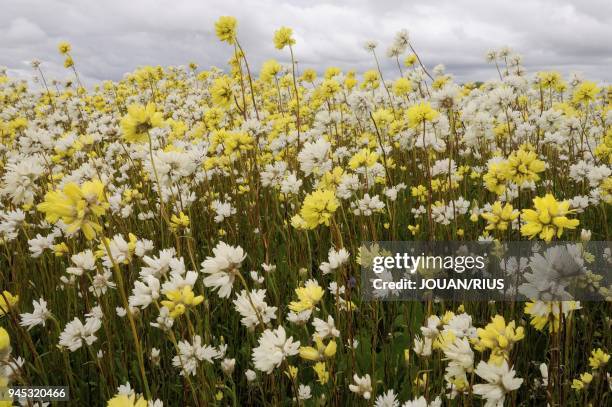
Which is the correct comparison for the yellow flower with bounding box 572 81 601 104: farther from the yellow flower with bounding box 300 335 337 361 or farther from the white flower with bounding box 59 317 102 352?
the white flower with bounding box 59 317 102 352

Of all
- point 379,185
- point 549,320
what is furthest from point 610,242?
point 379,185

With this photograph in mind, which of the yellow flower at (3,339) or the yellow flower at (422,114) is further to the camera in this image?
the yellow flower at (422,114)

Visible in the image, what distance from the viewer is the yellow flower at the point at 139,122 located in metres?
2.07

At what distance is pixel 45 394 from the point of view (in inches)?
76.0

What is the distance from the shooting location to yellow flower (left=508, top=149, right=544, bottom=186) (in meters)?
2.09

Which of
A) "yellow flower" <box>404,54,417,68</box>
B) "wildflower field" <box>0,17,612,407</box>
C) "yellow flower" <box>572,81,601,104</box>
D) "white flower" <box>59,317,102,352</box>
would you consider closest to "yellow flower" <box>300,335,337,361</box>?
"wildflower field" <box>0,17,612,407</box>

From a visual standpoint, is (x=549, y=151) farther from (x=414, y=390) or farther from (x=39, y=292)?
(x=39, y=292)

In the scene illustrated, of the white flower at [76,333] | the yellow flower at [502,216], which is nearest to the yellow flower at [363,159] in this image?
the yellow flower at [502,216]

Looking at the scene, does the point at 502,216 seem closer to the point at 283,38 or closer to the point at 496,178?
the point at 496,178

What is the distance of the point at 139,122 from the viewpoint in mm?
2092

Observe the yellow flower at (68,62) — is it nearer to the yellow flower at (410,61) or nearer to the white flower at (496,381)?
the yellow flower at (410,61)

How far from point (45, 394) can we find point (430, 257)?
2097mm

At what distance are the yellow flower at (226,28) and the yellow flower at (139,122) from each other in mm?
1482

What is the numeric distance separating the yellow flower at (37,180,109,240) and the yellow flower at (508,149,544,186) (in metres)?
1.88
